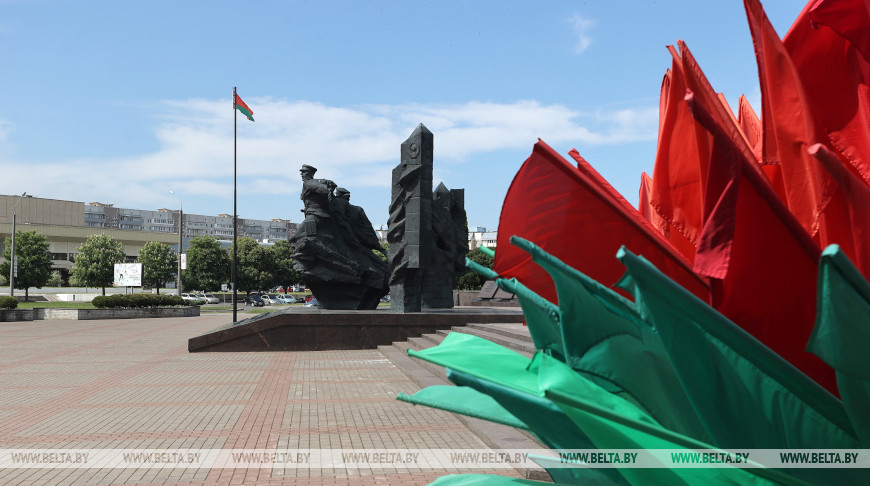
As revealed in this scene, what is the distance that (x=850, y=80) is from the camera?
1.20 m

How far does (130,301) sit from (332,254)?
1810 centimetres

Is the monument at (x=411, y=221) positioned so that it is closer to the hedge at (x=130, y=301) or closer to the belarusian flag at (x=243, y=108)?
the belarusian flag at (x=243, y=108)

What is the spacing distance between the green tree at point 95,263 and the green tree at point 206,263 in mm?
9189

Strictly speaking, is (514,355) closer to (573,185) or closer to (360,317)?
(573,185)

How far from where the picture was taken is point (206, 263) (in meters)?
57.5

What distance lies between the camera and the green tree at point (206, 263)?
188 ft

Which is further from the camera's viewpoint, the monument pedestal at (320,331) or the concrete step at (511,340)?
the monument pedestal at (320,331)

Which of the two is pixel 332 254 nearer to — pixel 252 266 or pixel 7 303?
pixel 7 303

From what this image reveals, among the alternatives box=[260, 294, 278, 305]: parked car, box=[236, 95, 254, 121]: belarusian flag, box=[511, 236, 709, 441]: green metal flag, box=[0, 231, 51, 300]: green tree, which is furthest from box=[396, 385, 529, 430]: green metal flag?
box=[0, 231, 51, 300]: green tree

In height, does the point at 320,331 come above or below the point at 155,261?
below

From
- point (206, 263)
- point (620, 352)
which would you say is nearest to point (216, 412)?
point (620, 352)

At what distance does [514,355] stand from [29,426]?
314 inches

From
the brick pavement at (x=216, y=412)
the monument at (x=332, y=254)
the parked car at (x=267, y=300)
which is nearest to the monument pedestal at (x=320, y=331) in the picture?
the brick pavement at (x=216, y=412)

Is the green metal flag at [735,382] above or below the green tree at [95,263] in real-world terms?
below
